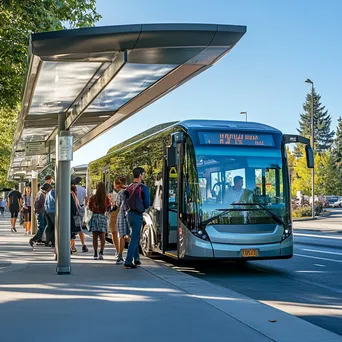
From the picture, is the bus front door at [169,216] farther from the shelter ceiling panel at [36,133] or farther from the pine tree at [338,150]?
the pine tree at [338,150]

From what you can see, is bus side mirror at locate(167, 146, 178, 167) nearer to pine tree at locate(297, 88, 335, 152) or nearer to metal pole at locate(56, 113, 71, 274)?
metal pole at locate(56, 113, 71, 274)

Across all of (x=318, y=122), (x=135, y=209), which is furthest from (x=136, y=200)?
(x=318, y=122)

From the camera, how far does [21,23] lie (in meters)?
15.7

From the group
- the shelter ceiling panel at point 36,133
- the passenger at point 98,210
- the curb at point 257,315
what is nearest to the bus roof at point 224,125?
the passenger at point 98,210

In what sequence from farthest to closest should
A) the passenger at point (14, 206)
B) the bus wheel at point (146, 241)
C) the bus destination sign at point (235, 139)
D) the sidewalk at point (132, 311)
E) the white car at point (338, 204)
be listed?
the white car at point (338, 204), the passenger at point (14, 206), the bus wheel at point (146, 241), the bus destination sign at point (235, 139), the sidewalk at point (132, 311)

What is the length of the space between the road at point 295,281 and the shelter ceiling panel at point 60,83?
13.8 feet

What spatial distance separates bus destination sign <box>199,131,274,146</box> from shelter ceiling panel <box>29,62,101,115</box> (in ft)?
8.98

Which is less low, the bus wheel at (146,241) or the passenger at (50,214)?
the passenger at (50,214)

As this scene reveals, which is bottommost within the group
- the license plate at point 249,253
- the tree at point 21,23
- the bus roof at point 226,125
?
the license plate at point 249,253

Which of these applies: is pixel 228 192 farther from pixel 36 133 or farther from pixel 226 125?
pixel 36 133

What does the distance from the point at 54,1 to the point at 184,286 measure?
910 centimetres

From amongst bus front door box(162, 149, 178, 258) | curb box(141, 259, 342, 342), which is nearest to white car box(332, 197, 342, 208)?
bus front door box(162, 149, 178, 258)

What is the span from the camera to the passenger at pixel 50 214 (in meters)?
14.9

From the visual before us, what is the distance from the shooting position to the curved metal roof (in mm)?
7777
